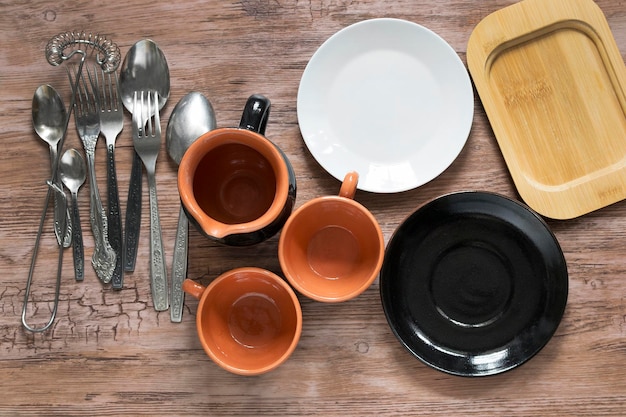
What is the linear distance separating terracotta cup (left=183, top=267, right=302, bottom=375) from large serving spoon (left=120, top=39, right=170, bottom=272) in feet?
0.49

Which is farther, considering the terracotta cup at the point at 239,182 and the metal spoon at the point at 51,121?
the metal spoon at the point at 51,121

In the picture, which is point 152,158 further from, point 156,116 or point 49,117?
point 49,117

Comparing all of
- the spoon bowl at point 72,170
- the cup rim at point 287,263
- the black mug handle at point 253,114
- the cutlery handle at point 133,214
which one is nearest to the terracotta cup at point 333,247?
the cup rim at point 287,263

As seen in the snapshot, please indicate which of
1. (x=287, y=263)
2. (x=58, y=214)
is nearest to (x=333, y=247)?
(x=287, y=263)

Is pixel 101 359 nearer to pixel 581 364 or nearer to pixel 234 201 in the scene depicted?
pixel 234 201

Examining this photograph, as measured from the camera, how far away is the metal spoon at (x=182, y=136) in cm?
97

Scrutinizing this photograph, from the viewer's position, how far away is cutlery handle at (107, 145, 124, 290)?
987 millimetres

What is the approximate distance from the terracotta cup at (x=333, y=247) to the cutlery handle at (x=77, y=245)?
0.34 metres

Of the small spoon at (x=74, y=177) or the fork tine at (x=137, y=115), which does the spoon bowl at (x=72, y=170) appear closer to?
the small spoon at (x=74, y=177)

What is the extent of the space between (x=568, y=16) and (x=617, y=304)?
46cm

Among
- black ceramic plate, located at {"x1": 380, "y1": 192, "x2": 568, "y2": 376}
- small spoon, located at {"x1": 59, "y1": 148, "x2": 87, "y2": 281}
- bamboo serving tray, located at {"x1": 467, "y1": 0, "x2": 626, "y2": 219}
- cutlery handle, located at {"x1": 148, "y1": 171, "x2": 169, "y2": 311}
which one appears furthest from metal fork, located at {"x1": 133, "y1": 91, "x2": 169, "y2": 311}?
bamboo serving tray, located at {"x1": 467, "y1": 0, "x2": 626, "y2": 219}

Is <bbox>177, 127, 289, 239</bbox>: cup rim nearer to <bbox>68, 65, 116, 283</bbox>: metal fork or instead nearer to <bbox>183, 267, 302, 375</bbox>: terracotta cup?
<bbox>183, 267, 302, 375</bbox>: terracotta cup

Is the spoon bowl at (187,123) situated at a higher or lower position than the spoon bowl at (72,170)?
higher

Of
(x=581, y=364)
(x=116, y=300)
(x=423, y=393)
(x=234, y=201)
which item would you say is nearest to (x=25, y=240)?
(x=116, y=300)
